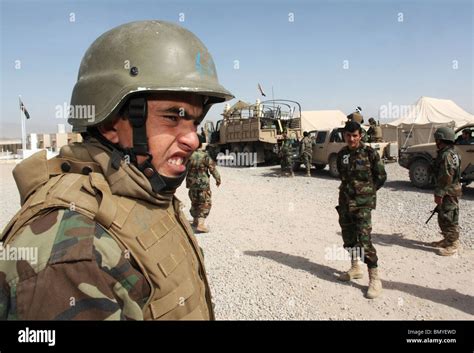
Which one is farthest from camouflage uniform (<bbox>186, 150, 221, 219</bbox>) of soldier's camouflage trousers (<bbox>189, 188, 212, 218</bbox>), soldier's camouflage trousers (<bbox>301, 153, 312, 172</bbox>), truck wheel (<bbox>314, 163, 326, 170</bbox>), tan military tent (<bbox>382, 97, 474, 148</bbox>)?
tan military tent (<bbox>382, 97, 474, 148</bbox>)

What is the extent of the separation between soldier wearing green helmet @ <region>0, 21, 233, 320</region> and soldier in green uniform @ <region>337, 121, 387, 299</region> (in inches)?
112

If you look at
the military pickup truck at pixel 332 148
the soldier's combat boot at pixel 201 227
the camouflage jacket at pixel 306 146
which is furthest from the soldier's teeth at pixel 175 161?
the camouflage jacket at pixel 306 146

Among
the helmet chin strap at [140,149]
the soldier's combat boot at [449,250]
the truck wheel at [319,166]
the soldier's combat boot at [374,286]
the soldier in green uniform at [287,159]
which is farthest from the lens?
the truck wheel at [319,166]

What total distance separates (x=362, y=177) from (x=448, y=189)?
1962mm

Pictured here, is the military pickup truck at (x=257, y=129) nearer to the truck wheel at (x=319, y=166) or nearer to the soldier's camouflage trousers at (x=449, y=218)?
the truck wheel at (x=319, y=166)

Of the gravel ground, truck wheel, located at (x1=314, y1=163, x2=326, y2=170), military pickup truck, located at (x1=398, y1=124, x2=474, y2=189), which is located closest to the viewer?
the gravel ground

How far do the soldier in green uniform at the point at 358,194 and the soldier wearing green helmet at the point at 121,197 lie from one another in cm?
284

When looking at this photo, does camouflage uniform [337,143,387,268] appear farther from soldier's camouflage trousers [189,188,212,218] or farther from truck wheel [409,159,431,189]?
truck wheel [409,159,431,189]

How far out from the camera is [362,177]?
4.08 metres

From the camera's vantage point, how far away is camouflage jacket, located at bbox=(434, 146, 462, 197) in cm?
509

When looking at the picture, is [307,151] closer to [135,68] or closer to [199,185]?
[199,185]

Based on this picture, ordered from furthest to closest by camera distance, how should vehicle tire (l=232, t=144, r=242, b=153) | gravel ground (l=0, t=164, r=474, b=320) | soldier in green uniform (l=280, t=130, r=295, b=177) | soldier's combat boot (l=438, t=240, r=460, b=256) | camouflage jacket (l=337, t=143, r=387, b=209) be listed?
vehicle tire (l=232, t=144, r=242, b=153)
soldier in green uniform (l=280, t=130, r=295, b=177)
soldier's combat boot (l=438, t=240, r=460, b=256)
camouflage jacket (l=337, t=143, r=387, b=209)
gravel ground (l=0, t=164, r=474, b=320)

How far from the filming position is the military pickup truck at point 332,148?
12.6m
